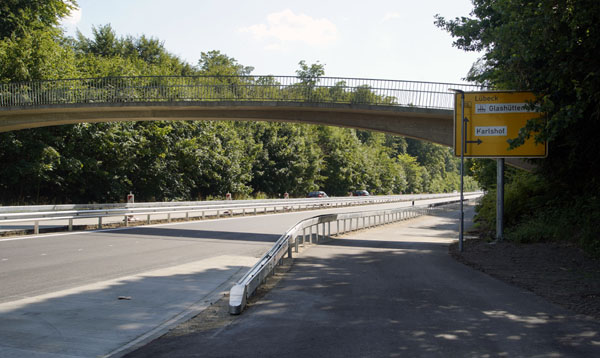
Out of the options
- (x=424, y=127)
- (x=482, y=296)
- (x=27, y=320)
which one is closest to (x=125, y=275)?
(x=27, y=320)

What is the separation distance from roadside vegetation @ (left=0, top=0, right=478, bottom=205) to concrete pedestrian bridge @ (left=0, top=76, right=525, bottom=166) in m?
0.75

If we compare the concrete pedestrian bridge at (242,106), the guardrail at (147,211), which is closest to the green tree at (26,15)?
the concrete pedestrian bridge at (242,106)

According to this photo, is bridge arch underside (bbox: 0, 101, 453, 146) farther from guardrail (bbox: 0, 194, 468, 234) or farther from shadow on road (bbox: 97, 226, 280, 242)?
shadow on road (bbox: 97, 226, 280, 242)

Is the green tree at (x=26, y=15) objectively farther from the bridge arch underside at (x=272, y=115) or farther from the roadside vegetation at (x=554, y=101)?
the roadside vegetation at (x=554, y=101)

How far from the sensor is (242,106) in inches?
970

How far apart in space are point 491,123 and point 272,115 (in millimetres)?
11380

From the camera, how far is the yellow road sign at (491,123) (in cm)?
1714

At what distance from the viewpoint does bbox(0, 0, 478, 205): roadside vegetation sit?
3134 cm

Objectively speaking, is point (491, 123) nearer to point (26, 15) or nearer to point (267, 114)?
point (267, 114)

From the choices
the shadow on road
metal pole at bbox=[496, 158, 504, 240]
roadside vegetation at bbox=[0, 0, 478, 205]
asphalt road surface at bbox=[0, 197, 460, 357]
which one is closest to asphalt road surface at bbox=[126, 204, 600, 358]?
asphalt road surface at bbox=[0, 197, 460, 357]

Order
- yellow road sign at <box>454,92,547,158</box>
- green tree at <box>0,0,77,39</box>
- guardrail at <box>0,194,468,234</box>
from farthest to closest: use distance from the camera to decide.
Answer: green tree at <box>0,0,77,39</box>, guardrail at <box>0,194,468,234</box>, yellow road sign at <box>454,92,547,158</box>

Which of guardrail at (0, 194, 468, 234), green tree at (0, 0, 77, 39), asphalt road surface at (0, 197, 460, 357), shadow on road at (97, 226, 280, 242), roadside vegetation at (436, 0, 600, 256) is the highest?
green tree at (0, 0, 77, 39)

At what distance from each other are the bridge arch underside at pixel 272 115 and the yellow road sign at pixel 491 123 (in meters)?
4.16

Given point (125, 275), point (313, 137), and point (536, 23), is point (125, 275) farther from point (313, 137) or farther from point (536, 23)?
point (313, 137)
